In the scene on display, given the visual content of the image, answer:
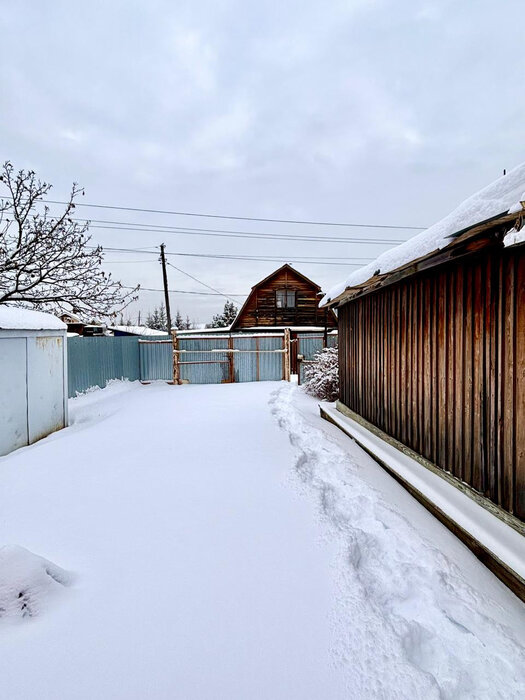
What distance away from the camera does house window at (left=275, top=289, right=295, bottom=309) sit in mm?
17875

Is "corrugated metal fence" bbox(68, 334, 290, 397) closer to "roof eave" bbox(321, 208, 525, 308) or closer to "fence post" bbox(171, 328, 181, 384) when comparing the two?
"fence post" bbox(171, 328, 181, 384)

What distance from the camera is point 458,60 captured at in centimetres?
676

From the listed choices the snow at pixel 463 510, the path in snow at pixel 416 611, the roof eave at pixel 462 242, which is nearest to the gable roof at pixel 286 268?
the roof eave at pixel 462 242

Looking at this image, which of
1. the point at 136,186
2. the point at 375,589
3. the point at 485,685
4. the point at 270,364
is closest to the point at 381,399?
the point at 375,589

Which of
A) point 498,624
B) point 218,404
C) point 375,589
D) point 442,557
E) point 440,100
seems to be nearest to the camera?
point 498,624

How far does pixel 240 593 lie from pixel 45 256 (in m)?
7.14

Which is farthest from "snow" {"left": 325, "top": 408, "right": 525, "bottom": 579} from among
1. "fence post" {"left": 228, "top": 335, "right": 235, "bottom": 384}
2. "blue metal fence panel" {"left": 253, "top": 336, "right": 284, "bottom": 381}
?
"fence post" {"left": 228, "top": 335, "right": 235, "bottom": 384}

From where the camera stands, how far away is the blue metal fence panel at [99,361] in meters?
9.64

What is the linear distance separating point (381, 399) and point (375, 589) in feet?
10.2

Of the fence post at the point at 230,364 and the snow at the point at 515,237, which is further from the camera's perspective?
the fence post at the point at 230,364

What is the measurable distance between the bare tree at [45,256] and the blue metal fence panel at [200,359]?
401 centimetres

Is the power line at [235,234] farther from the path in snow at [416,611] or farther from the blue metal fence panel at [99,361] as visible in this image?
the path in snow at [416,611]

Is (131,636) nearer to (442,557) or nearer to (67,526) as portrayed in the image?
(67,526)

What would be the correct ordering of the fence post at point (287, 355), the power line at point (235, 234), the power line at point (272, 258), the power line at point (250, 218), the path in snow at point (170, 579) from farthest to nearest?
the power line at point (272, 258) < the power line at point (235, 234) < the power line at point (250, 218) < the fence post at point (287, 355) < the path in snow at point (170, 579)
